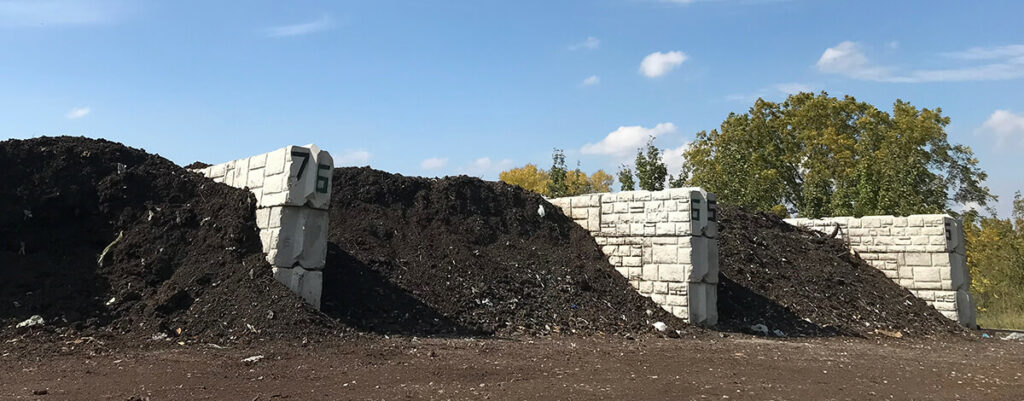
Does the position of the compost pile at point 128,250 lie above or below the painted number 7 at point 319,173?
below

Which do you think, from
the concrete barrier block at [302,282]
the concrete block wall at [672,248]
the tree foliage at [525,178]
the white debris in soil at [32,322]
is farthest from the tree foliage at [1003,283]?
the tree foliage at [525,178]

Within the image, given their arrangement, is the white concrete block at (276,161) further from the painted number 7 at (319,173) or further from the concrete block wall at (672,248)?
the concrete block wall at (672,248)

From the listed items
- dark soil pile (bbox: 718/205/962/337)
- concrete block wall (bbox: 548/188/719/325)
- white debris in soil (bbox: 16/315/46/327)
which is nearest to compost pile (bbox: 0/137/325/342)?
white debris in soil (bbox: 16/315/46/327)

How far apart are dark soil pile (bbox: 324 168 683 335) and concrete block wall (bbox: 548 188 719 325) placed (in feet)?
0.98

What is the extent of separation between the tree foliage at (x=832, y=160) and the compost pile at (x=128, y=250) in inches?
812

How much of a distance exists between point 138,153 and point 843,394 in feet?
36.3

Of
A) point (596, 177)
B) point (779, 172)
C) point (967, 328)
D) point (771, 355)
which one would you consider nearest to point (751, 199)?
point (779, 172)

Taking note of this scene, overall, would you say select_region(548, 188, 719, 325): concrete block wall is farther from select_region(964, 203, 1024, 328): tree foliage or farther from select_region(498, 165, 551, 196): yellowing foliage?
select_region(498, 165, 551, 196): yellowing foliage

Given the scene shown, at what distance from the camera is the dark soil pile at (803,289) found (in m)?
13.1

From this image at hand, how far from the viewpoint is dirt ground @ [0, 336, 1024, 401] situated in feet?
19.8

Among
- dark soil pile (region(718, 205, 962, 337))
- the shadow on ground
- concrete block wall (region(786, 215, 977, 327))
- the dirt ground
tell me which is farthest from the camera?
concrete block wall (region(786, 215, 977, 327))

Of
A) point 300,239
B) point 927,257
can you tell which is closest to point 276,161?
point 300,239

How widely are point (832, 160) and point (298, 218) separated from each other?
28188 mm

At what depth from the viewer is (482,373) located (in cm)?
695
